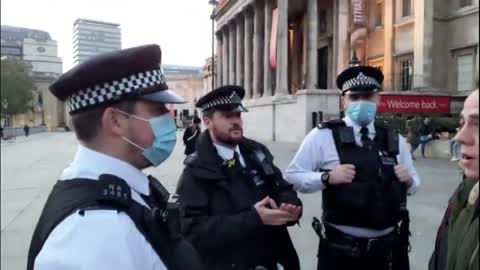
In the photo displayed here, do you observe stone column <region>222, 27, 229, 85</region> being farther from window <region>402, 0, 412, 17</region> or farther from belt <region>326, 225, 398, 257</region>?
belt <region>326, 225, 398, 257</region>

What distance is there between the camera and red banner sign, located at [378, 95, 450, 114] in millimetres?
16234

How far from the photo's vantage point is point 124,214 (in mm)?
1308

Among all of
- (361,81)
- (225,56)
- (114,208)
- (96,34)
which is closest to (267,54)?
(225,56)

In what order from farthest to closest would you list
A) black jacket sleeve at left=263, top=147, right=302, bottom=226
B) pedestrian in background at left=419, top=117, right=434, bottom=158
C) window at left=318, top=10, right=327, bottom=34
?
window at left=318, top=10, right=327, bottom=34 < pedestrian in background at left=419, top=117, right=434, bottom=158 < black jacket sleeve at left=263, top=147, right=302, bottom=226

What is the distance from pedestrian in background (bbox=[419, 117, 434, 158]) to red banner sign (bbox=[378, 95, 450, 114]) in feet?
3.19

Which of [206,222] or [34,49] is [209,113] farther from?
[34,49]

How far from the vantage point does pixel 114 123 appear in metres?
1.50

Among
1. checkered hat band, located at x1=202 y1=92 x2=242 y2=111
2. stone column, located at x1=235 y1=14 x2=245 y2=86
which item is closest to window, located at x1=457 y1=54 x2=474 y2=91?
checkered hat band, located at x1=202 y1=92 x2=242 y2=111

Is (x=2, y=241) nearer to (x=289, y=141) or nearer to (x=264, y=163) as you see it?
(x=264, y=163)

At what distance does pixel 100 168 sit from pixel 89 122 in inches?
6.5

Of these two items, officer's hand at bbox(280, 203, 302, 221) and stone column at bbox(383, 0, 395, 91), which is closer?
officer's hand at bbox(280, 203, 302, 221)

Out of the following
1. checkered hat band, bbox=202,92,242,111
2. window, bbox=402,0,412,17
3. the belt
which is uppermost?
window, bbox=402,0,412,17

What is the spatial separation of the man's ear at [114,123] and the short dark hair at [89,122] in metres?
0.01

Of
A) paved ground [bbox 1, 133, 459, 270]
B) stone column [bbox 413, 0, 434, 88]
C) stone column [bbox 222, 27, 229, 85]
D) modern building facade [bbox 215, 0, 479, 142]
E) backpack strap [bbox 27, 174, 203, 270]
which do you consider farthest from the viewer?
stone column [bbox 222, 27, 229, 85]
